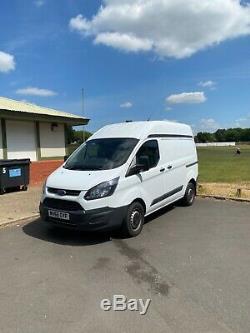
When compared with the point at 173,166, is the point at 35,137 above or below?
above

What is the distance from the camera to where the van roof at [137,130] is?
7.79 m

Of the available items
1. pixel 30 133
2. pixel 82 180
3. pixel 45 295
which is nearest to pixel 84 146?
Result: pixel 82 180

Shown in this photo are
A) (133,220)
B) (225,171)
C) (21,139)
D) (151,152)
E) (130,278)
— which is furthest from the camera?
(225,171)

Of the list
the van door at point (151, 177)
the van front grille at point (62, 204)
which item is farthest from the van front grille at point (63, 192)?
the van door at point (151, 177)

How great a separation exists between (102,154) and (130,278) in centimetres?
314

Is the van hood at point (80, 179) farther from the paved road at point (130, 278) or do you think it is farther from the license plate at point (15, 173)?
the license plate at point (15, 173)

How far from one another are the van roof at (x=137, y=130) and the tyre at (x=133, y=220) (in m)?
1.52

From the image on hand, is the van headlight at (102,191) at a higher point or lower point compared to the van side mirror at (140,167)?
lower

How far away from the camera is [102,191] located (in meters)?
6.42

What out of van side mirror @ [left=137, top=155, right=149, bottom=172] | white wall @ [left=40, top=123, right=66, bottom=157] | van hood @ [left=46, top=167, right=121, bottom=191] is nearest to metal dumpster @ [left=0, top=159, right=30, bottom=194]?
white wall @ [left=40, top=123, right=66, bottom=157]

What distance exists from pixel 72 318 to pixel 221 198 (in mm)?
7641

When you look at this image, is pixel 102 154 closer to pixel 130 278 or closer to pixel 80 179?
pixel 80 179

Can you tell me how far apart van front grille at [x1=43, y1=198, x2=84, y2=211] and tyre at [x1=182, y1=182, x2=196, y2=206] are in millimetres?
4088

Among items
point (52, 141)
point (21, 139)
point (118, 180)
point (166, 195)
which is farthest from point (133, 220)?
point (52, 141)
